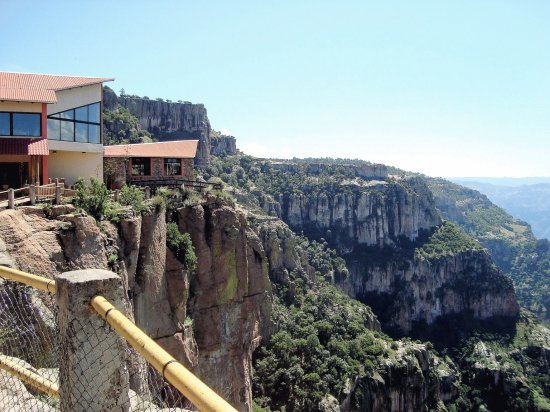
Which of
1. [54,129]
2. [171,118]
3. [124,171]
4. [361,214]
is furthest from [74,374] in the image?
[171,118]

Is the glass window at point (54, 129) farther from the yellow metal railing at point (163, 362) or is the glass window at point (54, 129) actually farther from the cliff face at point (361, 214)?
the cliff face at point (361, 214)

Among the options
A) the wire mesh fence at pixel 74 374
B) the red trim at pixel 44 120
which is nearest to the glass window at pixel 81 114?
the red trim at pixel 44 120

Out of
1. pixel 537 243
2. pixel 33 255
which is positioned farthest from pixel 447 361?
pixel 537 243

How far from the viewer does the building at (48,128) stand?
20453mm

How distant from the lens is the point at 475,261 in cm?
10906

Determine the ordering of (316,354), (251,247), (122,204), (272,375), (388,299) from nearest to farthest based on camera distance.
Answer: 1. (122,204)
2. (251,247)
3. (272,375)
4. (316,354)
5. (388,299)

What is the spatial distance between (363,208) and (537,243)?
109 m

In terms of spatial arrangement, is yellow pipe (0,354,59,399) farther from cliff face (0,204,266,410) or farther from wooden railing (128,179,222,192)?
wooden railing (128,179,222,192)

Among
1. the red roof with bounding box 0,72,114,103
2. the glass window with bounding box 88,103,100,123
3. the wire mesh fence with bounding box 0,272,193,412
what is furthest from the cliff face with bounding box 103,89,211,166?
the wire mesh fence with bounding box 0,272,193,412

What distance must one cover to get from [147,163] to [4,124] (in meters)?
9.64

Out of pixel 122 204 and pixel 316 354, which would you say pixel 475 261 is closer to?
pixel 316 354

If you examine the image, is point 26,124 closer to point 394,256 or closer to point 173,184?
point 173,184

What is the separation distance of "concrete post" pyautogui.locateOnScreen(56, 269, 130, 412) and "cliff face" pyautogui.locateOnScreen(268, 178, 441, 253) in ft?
327

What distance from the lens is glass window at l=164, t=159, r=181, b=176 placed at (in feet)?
97.7
